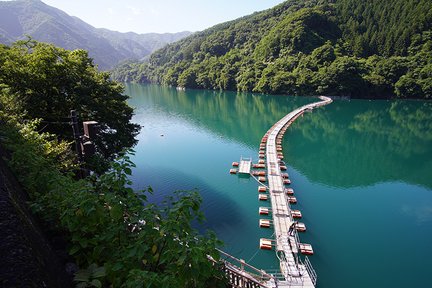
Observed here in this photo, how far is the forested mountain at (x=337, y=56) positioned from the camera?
281ft

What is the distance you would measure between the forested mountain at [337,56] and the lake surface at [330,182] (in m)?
26.6

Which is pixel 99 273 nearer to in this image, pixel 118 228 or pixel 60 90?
pixel 118 228

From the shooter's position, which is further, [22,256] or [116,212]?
[116,212]

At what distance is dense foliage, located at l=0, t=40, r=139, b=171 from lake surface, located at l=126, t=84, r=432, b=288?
21.7 ft

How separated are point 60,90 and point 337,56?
99.4 meters

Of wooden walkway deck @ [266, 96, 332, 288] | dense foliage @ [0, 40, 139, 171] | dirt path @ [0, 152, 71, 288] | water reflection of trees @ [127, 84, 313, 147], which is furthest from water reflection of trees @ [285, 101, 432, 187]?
dirt path @ [0, 152, 71, 288]

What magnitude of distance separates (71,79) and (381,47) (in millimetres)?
119474

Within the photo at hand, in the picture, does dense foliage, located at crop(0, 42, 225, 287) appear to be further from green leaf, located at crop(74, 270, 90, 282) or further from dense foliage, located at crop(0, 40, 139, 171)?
dense foliage, located at crop(0, 40, 139, 171)

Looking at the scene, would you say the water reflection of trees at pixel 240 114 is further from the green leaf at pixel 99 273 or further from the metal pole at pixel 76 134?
the green leaf at pixel 99 273

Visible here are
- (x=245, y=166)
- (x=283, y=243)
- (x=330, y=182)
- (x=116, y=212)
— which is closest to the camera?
(x=116, y=212)

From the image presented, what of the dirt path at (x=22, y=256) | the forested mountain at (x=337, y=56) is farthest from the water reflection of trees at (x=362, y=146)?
the dirt path at (x=22, y=256)

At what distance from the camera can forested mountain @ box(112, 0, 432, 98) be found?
8569 centimetres

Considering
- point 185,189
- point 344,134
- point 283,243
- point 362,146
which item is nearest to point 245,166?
point 185,189

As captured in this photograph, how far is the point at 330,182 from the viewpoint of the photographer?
29125 millimetres
